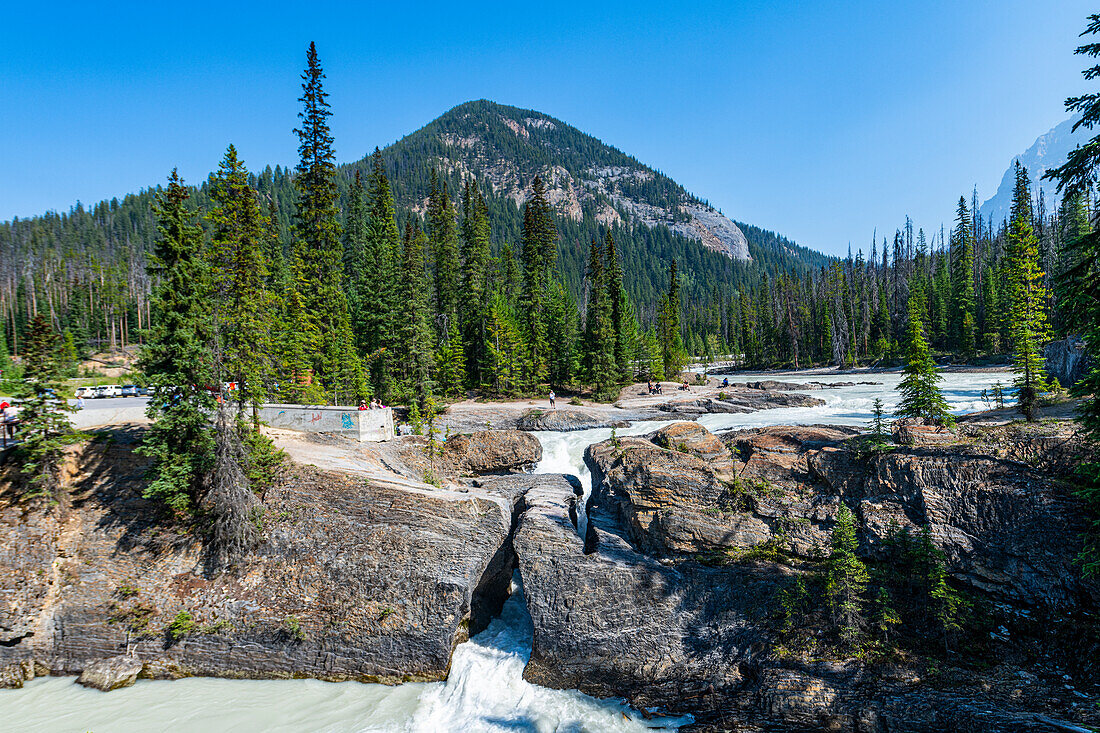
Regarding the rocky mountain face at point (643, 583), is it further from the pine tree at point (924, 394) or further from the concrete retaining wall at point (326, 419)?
the concrete retaining wall at point (326, 419)

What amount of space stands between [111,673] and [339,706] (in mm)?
6205

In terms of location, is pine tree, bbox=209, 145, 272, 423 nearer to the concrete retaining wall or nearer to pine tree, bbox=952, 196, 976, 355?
the concrete retaining wall

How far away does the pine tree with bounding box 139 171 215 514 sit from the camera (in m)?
14.0

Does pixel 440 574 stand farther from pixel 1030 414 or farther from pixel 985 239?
pixel 985 239

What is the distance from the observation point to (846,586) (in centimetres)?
1054

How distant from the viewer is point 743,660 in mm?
10578

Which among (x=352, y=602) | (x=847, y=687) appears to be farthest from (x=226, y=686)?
(x=847, y=687)

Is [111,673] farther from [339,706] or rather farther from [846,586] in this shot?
[846,586]

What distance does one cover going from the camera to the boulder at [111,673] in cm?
1220

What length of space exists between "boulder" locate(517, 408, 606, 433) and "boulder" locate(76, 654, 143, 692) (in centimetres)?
2434

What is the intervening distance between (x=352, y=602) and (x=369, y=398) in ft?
70.7

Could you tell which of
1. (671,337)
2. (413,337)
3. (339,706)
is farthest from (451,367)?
(339,706)

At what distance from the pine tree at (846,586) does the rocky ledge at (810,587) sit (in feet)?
0.91

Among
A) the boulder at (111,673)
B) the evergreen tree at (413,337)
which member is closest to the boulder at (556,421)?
the evergreen tree at (413,337)
